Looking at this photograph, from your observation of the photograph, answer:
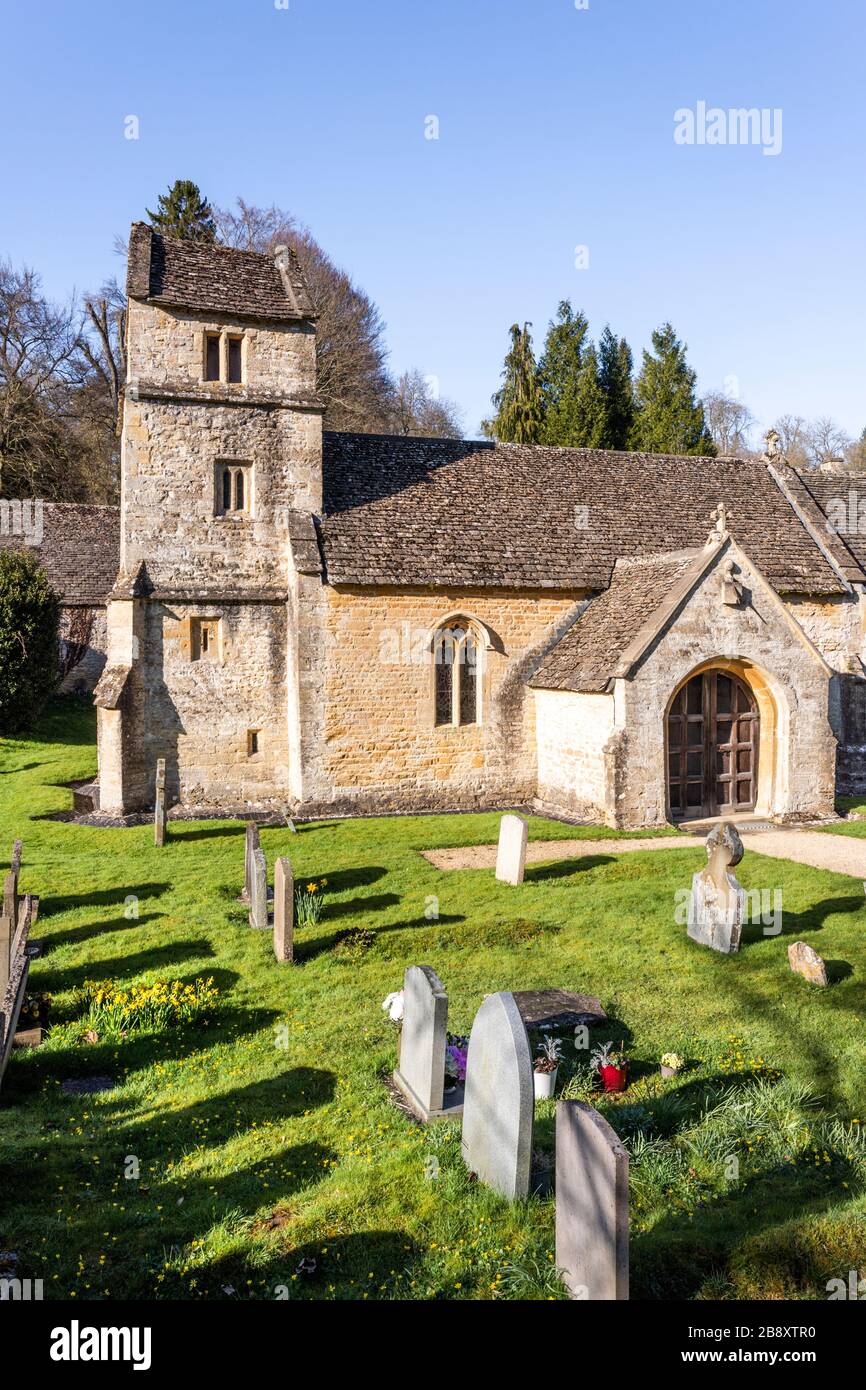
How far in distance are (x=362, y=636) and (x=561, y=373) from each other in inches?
1167

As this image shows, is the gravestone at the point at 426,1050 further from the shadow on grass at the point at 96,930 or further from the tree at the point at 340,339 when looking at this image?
the tree at the point at 340,339

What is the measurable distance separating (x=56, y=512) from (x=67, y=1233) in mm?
32676

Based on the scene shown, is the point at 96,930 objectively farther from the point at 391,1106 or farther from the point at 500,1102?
the point at 500,1102

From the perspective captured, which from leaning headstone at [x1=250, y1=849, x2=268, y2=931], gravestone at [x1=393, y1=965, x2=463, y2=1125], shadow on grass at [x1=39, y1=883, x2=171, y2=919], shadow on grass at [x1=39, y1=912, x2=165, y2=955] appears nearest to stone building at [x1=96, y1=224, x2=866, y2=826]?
shadow on grass at [x1=39, y1=883, x2=171, y2=919]

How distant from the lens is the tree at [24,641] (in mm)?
25531

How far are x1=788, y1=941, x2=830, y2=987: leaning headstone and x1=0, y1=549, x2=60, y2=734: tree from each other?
22.7 metres

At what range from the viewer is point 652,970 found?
389 inches

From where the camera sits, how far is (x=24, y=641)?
25672 mm

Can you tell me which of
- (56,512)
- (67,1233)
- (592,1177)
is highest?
(56,512)

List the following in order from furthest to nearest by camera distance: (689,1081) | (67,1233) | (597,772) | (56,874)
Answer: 1. (597,772)
2. (56,874)
3. (689,1081)
4. (67,1233)

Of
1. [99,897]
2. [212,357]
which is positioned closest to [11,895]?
[99,897]

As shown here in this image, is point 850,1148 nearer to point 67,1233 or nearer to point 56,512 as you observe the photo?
point 67,1233
